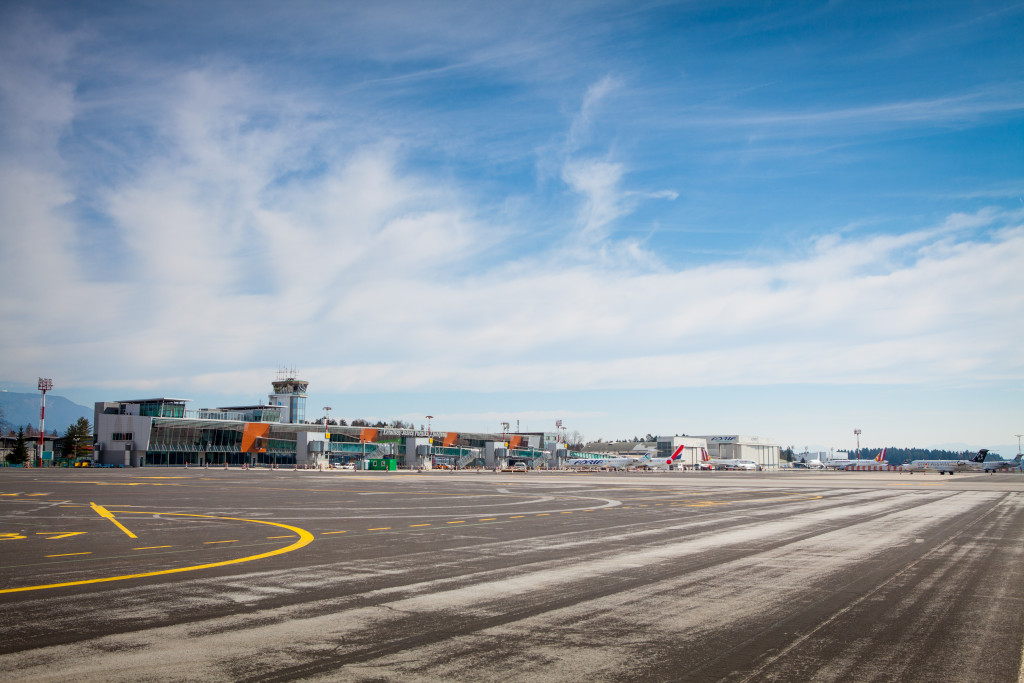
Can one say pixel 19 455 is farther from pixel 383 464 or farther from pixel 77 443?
pixel 383 464

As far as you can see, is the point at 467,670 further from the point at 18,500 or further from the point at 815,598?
the point at 18,500

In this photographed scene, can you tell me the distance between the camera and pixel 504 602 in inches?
416

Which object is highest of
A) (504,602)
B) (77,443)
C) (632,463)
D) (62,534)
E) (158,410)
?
(158,410)

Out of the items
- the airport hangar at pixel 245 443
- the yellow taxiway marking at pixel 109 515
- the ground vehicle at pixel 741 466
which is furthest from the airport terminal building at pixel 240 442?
the yellow taxiway marking at pixel 109 515

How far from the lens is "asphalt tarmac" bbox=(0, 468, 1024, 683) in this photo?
7.47m

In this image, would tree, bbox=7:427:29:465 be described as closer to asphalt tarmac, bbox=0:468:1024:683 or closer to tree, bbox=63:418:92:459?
tree, bbox=63:418:92:459

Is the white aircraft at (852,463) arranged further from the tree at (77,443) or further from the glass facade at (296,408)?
the tree at (77,443)

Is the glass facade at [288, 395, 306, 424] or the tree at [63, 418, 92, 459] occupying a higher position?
the glass facade at [288, 395, 306, 424]

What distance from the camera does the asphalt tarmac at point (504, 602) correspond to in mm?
7473

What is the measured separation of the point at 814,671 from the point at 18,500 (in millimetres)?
34337

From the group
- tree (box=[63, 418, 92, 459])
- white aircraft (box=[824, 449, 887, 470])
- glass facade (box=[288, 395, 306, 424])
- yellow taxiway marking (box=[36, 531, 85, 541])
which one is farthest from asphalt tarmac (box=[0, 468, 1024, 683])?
glass facade (box=[288, 395, 306, 424])

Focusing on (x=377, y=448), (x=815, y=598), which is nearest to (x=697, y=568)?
(x=815, y=598)

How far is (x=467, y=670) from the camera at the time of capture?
7.25m

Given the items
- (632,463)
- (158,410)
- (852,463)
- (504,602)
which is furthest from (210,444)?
(852,463)
